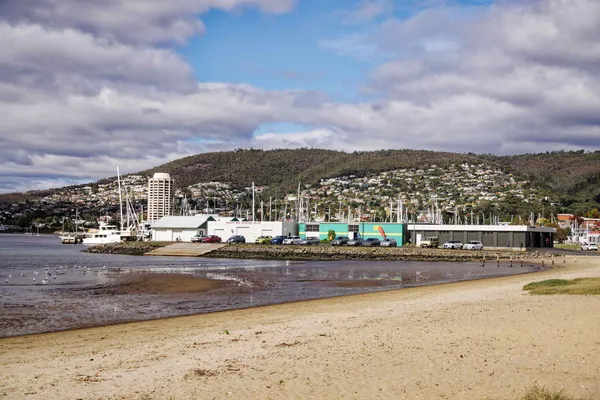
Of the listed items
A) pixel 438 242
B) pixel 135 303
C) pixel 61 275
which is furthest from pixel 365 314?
pixel 438 242

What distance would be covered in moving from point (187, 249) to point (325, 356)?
79.1 metres

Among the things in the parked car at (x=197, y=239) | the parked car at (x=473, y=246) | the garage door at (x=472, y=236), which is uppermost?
the garage door at (x=472, y=236)

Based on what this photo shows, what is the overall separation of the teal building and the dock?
19.1 meters

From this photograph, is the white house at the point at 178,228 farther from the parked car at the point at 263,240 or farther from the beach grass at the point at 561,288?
the beach grass at the point at 561,288

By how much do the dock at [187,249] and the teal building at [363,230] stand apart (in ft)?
62.8

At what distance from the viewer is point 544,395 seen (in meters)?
10.7

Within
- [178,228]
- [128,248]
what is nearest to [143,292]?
[128,248]

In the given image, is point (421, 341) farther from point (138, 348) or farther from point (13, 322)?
point (13, 322)

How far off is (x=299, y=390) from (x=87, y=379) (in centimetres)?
478

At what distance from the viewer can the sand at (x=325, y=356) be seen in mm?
12188

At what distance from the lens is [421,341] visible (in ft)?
54.8

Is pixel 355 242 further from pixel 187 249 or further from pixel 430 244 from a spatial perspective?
pixel 187 249

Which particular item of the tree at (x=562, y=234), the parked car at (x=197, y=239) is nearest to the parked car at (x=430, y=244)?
the parked car at (x=197, y=239)

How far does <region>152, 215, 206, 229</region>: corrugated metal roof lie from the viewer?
10788cm
